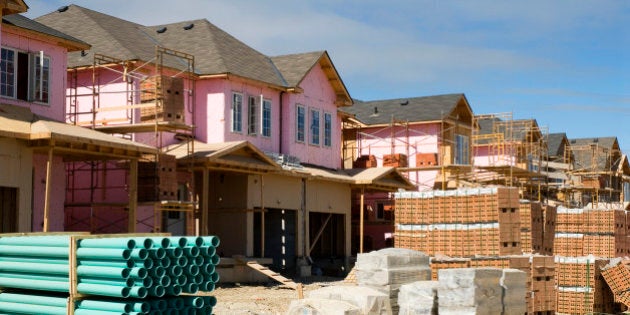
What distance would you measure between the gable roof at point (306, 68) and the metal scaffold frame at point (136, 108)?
17.7ft

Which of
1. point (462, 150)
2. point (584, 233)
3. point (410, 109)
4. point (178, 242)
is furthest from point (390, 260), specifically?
point (410, 109)

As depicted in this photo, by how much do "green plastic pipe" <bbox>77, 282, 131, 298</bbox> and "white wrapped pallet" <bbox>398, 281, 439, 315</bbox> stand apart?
7801 mm

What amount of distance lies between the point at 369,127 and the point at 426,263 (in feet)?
84.4

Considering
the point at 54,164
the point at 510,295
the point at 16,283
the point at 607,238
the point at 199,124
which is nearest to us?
the point at 16,283

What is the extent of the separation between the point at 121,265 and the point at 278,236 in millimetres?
22687

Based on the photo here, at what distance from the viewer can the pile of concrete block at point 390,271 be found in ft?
61.1

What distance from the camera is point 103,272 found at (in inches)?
450

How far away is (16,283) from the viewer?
12.9m

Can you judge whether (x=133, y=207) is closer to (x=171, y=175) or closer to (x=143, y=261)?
(x=171, y=175)

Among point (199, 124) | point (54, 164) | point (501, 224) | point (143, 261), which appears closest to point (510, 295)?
point (501, 224)

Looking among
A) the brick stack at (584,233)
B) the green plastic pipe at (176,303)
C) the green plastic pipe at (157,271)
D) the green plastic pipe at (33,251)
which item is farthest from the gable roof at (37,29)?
the brick stack at (584,233)

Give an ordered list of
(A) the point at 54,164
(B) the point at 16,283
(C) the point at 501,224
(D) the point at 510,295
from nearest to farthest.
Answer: (B) the point at 16,283, (D) the point at 510,295, (C) the point at 501,224, (A) the point at 54,164

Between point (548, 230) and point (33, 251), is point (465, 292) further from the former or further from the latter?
point (548, 230)

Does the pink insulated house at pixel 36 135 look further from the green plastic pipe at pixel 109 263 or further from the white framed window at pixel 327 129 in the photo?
the white framed window at pixel 327 129
